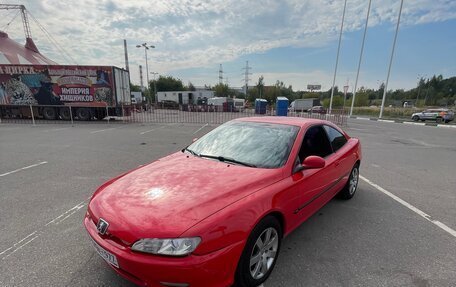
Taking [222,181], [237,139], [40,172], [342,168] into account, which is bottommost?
[40,172]

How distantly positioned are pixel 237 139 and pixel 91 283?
2.18m

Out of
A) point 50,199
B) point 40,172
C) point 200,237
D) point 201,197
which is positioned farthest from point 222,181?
point 40,172

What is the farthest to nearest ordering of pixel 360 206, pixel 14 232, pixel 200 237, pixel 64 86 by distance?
pixel 64 86 < pixel 360 206 < pixel 14 232 < pixel 200 237

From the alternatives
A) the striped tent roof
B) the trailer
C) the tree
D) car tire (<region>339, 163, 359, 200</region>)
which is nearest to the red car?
car tire (<region>339, 163, 359, 200</region>)

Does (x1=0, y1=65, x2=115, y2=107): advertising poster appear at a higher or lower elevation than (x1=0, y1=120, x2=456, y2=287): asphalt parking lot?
higher

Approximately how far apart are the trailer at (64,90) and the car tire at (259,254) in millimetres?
19045

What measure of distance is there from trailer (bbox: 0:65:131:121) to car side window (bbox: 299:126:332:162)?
1829cm

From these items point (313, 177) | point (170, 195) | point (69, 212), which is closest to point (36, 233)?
point (69, 212)

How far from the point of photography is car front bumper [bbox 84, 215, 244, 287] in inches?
68.7

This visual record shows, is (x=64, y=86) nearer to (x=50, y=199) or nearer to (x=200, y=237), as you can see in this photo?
(x=50, y=199)

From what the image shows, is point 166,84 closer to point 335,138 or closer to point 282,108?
point 282,108

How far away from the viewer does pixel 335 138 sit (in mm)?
3998

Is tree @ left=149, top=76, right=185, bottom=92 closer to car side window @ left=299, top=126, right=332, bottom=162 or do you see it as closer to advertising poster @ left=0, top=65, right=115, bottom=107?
advertising poster @ left=0, top=65, right=115, bottom=107

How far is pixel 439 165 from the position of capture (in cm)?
721
